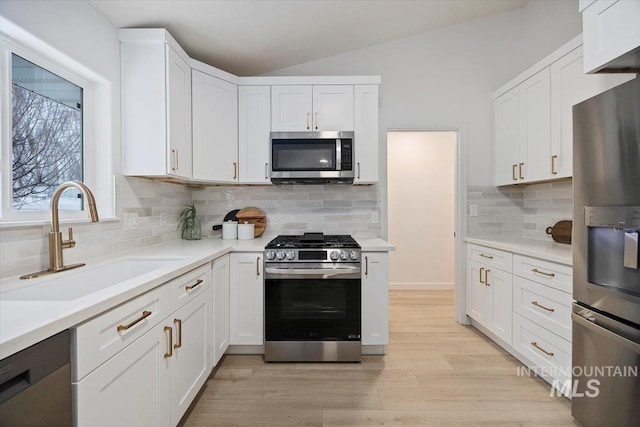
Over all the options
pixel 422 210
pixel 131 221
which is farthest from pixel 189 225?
pixel 422 210

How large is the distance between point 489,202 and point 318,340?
2235mm

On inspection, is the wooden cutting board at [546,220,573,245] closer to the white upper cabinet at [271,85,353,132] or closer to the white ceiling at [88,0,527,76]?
the white upper cabinet at [271,85,353,132]

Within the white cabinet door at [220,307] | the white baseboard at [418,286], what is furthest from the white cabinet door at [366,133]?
the white baseboard at [418,286]

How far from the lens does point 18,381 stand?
2.44 ft

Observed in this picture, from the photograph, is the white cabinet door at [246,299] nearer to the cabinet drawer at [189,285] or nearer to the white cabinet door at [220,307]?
the white cabinet door at [220,307]

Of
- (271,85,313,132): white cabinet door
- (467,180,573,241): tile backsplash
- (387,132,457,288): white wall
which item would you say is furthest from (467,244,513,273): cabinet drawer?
(271,85,313,132): white cabinet door

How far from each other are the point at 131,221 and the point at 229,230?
0.88 metres

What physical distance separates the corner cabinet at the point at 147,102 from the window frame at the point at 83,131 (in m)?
0.14

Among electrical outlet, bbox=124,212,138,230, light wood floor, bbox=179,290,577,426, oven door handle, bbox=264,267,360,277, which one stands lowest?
light wood floor, bbox=179,290,577,426

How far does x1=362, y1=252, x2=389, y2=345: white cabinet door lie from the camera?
2510 mm

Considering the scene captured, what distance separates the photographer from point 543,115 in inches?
96.7

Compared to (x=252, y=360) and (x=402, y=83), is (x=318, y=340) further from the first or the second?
(x=402, y=83)

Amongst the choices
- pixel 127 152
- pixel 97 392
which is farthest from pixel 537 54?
pixel 97 392

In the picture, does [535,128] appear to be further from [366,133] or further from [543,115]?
[366,133]
